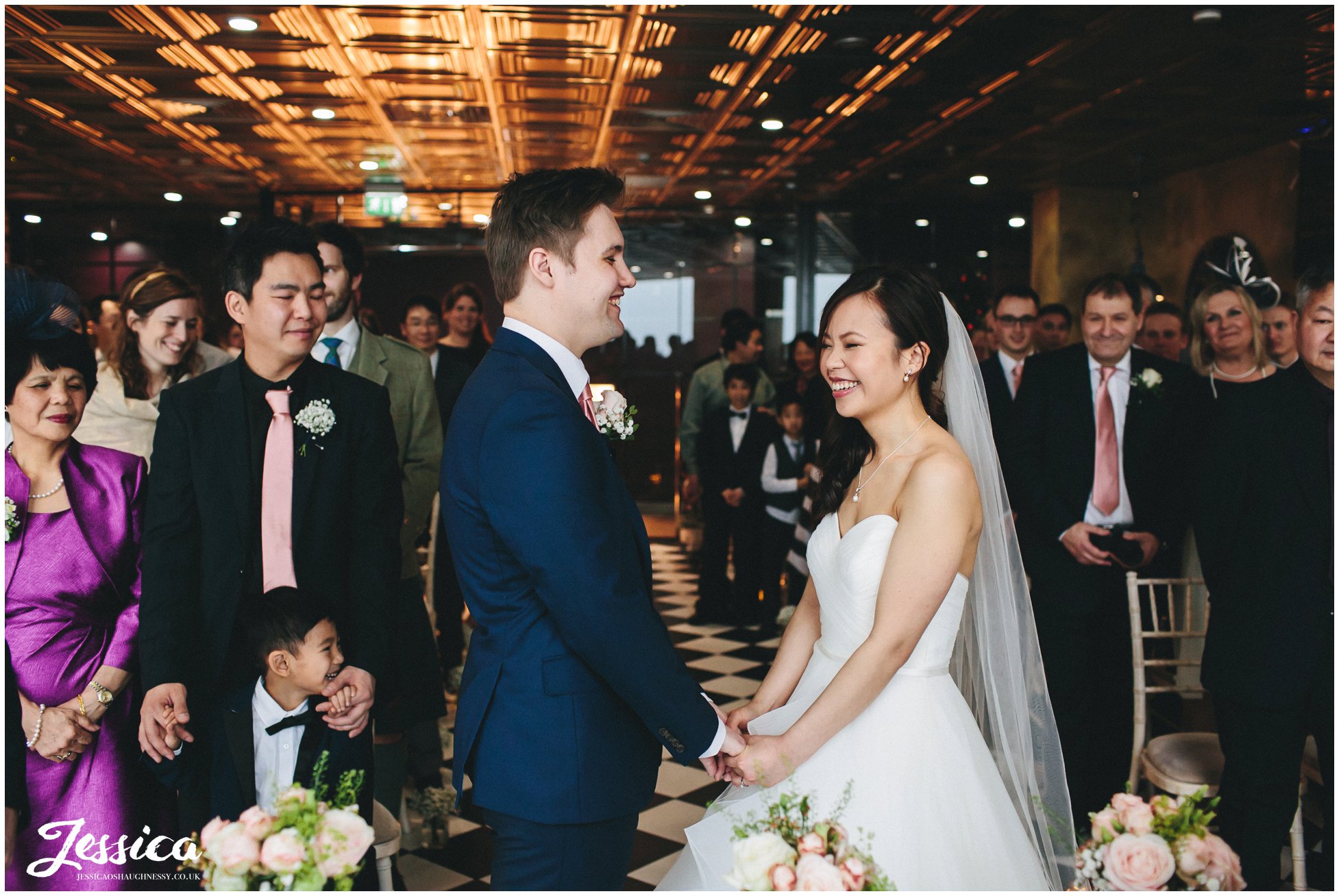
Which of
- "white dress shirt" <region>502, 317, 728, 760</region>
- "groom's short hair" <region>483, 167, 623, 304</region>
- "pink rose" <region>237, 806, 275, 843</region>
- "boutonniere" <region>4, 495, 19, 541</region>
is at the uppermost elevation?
"groom's short hair" <region>483, 167, 623, 304</region>

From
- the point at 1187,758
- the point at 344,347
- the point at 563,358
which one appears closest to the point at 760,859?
the point at 563,358

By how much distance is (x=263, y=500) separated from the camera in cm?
240

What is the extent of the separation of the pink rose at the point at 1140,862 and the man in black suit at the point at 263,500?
1632 mm

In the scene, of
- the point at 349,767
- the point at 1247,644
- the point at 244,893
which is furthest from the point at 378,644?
the point at 1247,644

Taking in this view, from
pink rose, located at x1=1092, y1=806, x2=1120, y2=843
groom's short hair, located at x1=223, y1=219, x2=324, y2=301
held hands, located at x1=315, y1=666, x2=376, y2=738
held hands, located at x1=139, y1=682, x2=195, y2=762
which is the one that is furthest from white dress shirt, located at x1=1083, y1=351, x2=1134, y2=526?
held hands, located at x1=139, y1=682, x2=195, y2=762

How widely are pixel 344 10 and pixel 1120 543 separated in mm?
4552

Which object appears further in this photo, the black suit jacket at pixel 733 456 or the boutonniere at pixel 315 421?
the black suit jacket at pixel 733 456

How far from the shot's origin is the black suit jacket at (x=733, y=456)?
659cm

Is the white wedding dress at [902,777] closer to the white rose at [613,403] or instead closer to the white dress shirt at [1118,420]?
the white rose at [613,403]


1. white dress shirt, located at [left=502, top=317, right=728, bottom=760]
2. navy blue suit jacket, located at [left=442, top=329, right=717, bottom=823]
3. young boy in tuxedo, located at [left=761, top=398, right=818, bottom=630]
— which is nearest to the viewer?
navy blue suit jacket, located at [left=442, top=329, right=717, bottom=823]

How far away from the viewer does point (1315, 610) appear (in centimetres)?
266

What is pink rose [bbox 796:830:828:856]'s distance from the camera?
1.32 meters

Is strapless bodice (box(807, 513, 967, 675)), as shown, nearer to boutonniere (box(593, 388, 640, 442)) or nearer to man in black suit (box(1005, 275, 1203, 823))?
boutonniere (box(593, 388, 640, 442))

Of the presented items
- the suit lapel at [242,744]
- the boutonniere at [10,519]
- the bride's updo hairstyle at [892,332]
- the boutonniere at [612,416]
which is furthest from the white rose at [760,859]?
the boutonniere at [10,519]
